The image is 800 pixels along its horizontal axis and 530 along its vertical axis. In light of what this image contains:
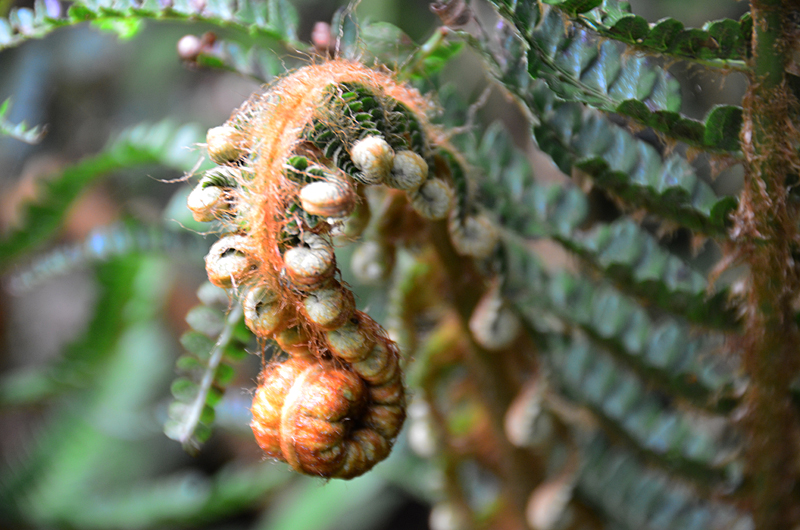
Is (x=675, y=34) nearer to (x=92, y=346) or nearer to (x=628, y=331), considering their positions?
(x=628, y=331)

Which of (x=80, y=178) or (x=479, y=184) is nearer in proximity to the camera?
(x=479, y=184)

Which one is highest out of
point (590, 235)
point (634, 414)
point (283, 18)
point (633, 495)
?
point (283, 18)

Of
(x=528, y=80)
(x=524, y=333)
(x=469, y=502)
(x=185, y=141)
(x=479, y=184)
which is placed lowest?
(x=469, y=502)

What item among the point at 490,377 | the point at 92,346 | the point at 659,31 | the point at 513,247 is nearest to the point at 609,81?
the point at 659,31

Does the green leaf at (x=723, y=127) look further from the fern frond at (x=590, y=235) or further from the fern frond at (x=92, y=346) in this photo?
the fern frond at (x=92, y=346)

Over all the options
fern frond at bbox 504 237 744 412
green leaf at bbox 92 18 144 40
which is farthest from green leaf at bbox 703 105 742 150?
green leaf at bbox 92 18 144 40

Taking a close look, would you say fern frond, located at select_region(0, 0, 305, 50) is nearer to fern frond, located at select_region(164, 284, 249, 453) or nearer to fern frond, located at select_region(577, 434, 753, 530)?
fern frond, located at select_region(164, 284, 249, 453)

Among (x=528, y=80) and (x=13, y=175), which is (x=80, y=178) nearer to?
(x=528, y=80)

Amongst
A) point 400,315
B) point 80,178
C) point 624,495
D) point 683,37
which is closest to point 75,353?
point 80,178
